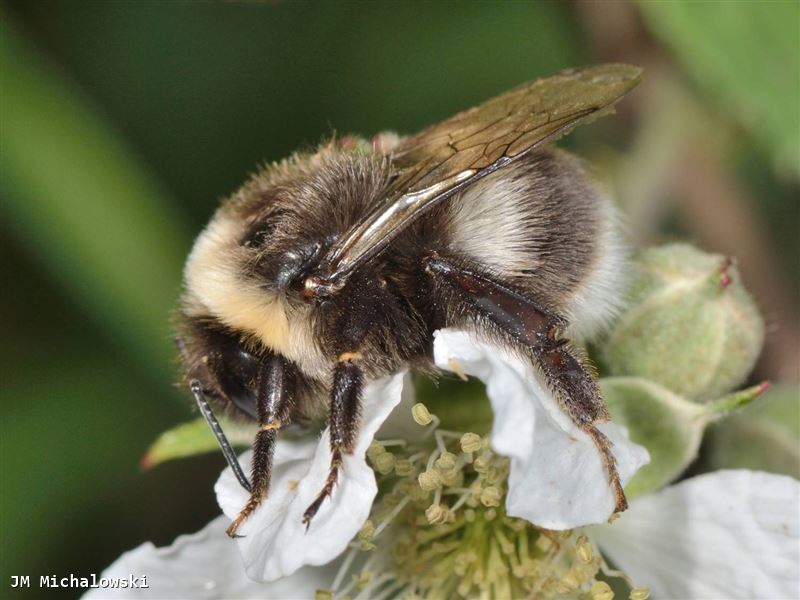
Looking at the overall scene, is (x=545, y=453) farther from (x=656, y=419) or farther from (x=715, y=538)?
(x=715, y=538)

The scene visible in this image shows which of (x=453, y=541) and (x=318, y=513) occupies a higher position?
(x=318, y=513)

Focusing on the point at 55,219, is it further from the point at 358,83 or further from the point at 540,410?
the point at 540,410

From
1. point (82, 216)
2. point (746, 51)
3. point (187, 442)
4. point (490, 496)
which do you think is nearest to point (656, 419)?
point (490, 496)

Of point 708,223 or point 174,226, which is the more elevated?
point 174,226

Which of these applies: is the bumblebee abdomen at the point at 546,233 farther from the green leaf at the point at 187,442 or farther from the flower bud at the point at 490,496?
the green leaf at the point at 187,442

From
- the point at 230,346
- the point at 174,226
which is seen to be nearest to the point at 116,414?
the point at 174,226

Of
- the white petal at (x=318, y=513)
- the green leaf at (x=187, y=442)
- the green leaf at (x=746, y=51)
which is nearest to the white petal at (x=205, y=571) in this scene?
the green leaf at (x=187, y=442)
